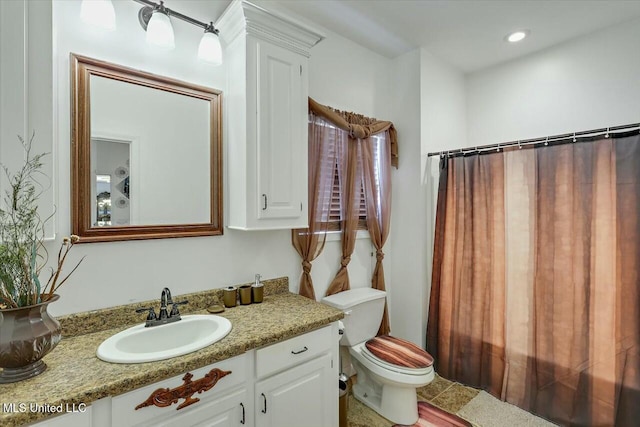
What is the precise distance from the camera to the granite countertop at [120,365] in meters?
0.89

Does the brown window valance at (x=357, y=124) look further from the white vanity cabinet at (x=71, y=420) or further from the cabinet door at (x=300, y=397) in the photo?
the white vanity cabinet at (x=71, y=420)

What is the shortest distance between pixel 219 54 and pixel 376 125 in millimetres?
1260

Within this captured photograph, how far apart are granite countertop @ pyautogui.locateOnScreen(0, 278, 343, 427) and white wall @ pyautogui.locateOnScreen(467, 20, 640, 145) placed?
2.32 m

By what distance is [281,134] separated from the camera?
169cm

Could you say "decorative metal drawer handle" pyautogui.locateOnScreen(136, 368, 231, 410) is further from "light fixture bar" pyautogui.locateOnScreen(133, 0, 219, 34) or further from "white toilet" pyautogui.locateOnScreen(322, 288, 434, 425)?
"light fixture bar" pyautogui.locateOnScreen(133, 0, 219, 34)

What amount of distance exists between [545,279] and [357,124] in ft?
5.37

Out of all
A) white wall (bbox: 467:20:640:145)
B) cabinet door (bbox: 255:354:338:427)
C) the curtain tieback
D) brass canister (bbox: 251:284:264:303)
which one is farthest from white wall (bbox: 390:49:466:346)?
brass canister (bbox: 251:284:264:303)

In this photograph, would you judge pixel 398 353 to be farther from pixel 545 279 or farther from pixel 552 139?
pixel 552 139

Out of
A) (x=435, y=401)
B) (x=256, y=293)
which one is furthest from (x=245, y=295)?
(x=435, y=401)

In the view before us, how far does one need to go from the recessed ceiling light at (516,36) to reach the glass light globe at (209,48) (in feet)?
6.92

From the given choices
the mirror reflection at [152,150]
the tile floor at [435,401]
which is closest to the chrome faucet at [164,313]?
the mirror reflection at [152,150]

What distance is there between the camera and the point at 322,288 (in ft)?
7.21

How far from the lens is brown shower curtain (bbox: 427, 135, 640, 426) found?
1.69 m

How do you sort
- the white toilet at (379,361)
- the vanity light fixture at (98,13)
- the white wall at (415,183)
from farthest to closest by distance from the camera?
the white wall at (415,183), the white toilet at (379,361), the vanity light fixture at (98,13)
